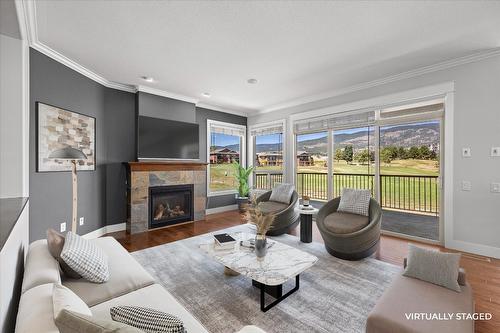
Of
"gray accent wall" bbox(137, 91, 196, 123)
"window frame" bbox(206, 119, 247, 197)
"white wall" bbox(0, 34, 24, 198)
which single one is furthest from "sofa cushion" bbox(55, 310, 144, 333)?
"window frame" bbox(206, 119, 247, 197)

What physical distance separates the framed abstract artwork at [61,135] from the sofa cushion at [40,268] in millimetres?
1749

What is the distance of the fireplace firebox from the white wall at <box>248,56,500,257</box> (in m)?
4.62

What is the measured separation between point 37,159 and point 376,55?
4703 millimetres

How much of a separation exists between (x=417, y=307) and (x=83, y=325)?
1823mm

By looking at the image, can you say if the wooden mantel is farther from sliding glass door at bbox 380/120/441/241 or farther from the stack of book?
sliding glass door at bbox 380/120/441/241

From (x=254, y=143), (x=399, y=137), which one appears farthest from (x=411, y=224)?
(x=254, y=143)

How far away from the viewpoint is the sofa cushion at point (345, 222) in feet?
9.37

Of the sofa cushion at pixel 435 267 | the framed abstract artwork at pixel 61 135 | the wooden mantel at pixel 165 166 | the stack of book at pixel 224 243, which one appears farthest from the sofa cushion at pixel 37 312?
the wooden mantel at pixel 165 166

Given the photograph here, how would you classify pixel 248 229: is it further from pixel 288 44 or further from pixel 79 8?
pixel 79 8

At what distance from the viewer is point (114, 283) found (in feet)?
5.15

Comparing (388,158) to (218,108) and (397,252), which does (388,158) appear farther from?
(218,108)

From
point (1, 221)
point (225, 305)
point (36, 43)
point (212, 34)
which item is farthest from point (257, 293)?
point (36, 43)

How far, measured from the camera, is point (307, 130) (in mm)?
5043

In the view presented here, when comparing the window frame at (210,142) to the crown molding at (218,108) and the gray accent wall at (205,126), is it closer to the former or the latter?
the gray accent wall at (205,126)
